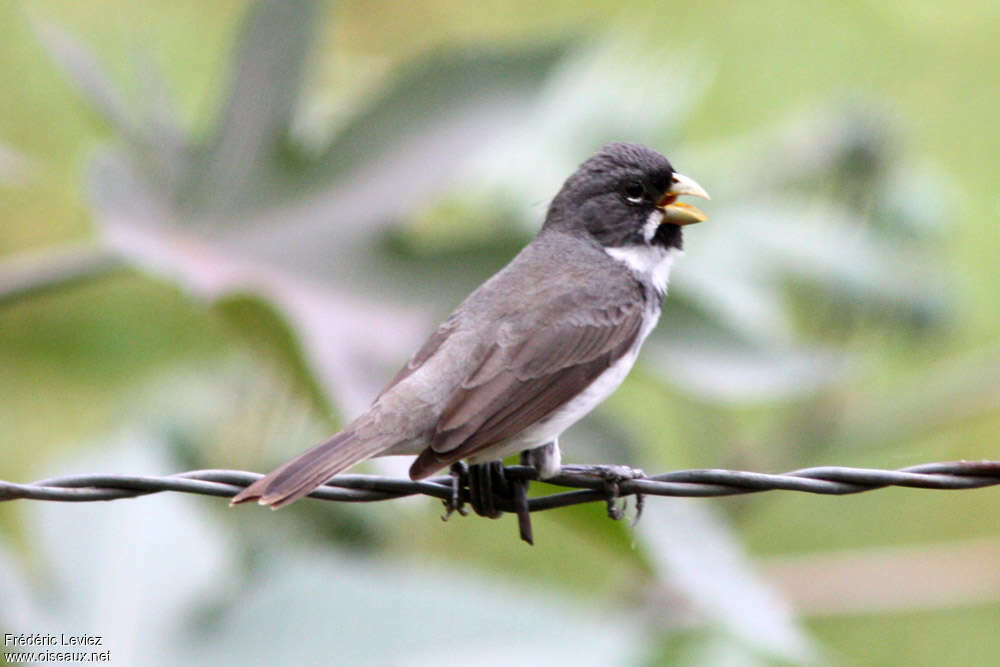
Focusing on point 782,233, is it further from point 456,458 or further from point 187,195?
point 456,458

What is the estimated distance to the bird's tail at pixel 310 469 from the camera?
3.45 meters

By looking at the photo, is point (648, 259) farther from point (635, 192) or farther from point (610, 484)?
point (610, 484)

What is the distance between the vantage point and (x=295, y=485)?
353 centimetres

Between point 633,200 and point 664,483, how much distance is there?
1.59m

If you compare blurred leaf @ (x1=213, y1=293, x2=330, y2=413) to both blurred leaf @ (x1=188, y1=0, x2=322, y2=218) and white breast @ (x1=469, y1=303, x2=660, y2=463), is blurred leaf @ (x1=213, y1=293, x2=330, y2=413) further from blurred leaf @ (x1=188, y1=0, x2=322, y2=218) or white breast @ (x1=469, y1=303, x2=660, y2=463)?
white breast @ (x1=469, y1=303, x2=660, y2=463)

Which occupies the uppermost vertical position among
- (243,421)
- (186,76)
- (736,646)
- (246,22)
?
(186,76)

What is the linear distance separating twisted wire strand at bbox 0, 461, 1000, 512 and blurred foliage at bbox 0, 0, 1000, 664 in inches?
29.0

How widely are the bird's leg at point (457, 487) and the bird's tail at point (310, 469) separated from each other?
0.22 m

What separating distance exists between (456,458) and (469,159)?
6.51 ft

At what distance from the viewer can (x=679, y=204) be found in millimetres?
4875

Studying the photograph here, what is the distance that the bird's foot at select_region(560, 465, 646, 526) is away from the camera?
3.75 metres

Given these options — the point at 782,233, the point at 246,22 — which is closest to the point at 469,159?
the point at 246,22

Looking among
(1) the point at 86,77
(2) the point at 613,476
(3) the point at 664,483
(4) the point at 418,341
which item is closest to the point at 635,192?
(4) the point at 418,341

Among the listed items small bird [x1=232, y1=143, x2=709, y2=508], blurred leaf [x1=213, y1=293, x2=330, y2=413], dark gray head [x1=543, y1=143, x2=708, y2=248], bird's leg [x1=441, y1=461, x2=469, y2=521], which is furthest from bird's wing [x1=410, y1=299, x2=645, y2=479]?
blurred leaf [x1=213, y1=293, x2=330, y2=413]
